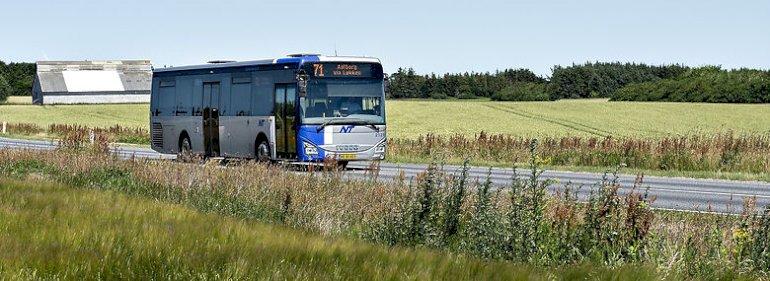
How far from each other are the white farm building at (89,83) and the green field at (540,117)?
97.4 ft

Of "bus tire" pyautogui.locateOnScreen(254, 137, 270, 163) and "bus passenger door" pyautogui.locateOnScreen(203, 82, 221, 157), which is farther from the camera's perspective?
"bus passenger door" pyautogui.locateOnScreen(203, 82, 221, 157)

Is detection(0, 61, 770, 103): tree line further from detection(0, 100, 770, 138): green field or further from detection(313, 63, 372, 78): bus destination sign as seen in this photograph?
detection(313, 63, 372, 78): bus destination sign

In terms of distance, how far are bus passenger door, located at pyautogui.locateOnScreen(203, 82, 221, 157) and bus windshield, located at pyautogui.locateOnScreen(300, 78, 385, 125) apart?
3.98 meters

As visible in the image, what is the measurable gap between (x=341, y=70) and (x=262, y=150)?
8.84 ft

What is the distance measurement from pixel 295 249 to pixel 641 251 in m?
3.61

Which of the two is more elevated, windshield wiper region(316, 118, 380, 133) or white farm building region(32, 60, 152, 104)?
white farm building region(32, 60, 152, 104)

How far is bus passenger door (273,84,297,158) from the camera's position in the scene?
25.4m

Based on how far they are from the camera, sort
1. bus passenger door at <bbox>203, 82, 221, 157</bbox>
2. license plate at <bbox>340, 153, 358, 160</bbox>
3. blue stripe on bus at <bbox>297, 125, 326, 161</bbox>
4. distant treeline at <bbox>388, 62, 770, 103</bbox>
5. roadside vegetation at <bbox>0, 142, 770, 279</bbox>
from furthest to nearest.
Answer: distant treeline at <bbox>388, 62, 770, 103</bbox> → bus passenger door at <bbox>203, 82, 221, 157</bbox> → license plate at <bbox>340, 153, 358, 160</bbox> → blue stripe on bus at <bbox>297, 125, 326, 161</bbox> → roadside vegetation at <bbox>0, 142, 770, 279</bbox>

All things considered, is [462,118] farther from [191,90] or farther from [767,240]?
[767,240]

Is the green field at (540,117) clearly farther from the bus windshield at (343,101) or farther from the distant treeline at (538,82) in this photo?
the bus windshield at (343,101)

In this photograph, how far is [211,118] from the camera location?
94.7 ft

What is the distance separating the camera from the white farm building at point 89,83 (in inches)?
5032

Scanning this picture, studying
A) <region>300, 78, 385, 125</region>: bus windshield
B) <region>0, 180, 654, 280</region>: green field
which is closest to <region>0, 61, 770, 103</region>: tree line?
<region>300, 78, 385, 125</region>: bus windshield

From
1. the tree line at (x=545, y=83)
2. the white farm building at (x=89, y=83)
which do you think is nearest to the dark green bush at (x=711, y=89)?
the tree line at (x=545, y=83)
